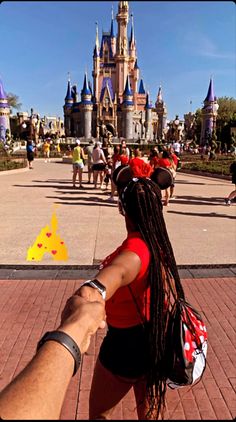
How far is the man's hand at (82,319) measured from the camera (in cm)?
102

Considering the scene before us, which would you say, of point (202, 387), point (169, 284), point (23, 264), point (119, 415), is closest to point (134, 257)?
point (169, 284)

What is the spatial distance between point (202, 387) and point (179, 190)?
37.8 ft

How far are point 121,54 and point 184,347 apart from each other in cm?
8348

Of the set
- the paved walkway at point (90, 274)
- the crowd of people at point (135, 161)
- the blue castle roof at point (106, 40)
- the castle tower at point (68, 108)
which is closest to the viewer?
the paved walkway at point (90, 274)

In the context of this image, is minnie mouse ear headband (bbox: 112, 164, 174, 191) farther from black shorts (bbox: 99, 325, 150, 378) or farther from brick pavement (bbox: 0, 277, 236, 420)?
brick pavement (bbox: 0, 277, 236, 420)

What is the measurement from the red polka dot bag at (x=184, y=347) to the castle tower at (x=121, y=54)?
268 feet

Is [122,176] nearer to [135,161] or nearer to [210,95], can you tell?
[135,161]

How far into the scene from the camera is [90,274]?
201 inches

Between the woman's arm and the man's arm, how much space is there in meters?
0.19

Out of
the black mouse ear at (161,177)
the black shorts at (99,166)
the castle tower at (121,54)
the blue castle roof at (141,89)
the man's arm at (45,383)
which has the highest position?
the castle tower at (121,54)

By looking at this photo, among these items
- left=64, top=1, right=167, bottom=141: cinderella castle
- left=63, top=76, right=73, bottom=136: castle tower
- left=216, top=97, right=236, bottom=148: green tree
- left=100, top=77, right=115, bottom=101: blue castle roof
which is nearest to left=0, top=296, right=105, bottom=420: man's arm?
left=216, top=97, right=236, bottom=148: green tree

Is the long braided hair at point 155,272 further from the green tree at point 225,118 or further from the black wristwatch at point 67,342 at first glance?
the green tree at point 225,118

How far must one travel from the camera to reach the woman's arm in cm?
125

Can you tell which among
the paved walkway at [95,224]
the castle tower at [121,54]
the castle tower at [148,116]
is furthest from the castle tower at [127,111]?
the paved walkway at [95,224]
